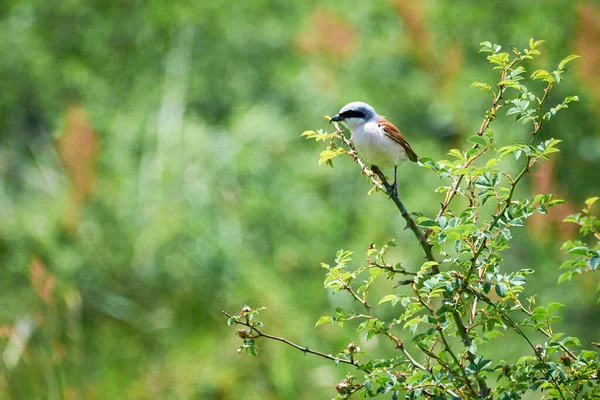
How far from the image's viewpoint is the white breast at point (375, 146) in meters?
2.21

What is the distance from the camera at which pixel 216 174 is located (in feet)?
16.8

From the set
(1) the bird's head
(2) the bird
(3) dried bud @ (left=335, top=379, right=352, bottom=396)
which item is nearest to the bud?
(3) dried bud @ (left=335, top=379, right=352, bottom=396)

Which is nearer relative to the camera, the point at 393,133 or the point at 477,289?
the point at 477,289

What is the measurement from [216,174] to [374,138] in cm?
301

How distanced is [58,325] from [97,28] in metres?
4.77

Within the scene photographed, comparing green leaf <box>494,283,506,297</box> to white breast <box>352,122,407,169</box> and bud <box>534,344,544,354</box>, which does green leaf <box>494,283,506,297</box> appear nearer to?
bud <box>534,344,544,354</box>

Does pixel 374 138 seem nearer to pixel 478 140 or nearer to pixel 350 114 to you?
pixel 350 114

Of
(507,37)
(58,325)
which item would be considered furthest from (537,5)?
(58,325)

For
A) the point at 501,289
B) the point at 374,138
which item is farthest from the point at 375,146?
the point at 501,289

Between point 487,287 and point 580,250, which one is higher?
point 580,250

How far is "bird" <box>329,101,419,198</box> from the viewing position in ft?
7.28

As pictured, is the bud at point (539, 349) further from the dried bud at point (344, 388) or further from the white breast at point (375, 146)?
the white breast at point (375, 146)

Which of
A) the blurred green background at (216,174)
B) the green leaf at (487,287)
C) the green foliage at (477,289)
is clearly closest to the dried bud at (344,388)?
the green foliage at (477,289)

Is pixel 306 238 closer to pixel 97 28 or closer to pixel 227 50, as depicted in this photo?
pixel 227 50
